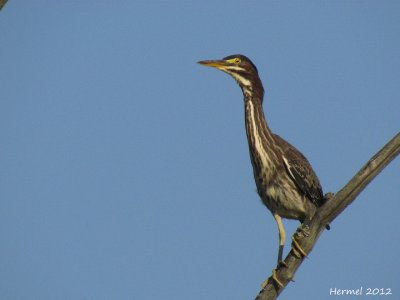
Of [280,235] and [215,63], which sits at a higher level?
[215,63]

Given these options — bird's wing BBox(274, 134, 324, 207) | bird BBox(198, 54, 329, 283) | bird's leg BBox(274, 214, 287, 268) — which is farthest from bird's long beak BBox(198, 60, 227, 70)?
bird's leg BBox(274, 214, 287, 268)

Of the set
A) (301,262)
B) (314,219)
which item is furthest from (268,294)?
(314,219)

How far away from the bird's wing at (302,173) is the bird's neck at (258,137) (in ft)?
0.61

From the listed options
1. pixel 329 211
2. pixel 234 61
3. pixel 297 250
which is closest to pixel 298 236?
pixel 297 250

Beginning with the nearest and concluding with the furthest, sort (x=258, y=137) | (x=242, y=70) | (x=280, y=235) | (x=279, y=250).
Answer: (x=279, y=250) → (x=280, y=235) → (x=258, y=137) → (x=242, y=70)

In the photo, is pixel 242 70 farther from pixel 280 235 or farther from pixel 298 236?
pixel 298 236

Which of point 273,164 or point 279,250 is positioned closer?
point 279,250

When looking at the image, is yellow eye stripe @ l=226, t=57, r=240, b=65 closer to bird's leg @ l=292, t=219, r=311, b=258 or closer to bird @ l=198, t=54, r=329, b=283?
bird @ l=198, t=54, r=329, b=283

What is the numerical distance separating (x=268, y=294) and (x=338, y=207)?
1.32 m

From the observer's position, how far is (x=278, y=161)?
8141 mm

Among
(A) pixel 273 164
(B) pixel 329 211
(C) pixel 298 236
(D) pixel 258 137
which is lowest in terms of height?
(C) pixel 298 236

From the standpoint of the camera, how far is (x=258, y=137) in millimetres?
8266

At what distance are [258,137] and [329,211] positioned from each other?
2.20 m

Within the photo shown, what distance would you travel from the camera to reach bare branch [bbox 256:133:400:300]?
5.89m
